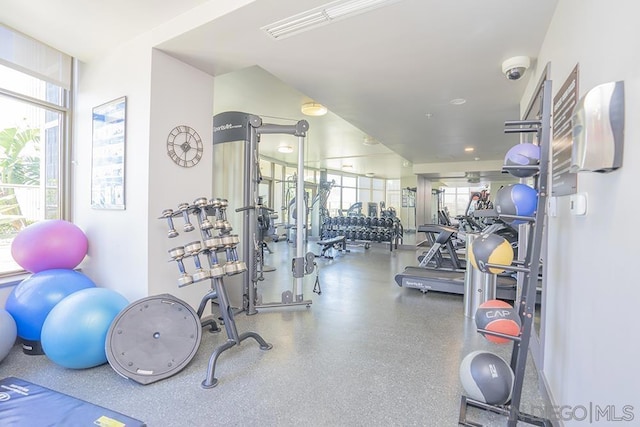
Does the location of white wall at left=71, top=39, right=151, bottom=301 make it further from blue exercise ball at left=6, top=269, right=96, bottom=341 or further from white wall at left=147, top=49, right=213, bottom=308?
blue exercise ball at left=6, top=269, right=96, bottom=341

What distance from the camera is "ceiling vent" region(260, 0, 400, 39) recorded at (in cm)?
220

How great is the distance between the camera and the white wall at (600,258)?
3.45 ft

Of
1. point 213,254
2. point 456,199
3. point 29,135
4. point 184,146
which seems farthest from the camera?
point 456,199

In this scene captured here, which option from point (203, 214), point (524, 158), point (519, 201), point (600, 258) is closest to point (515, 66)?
point (524, 158)

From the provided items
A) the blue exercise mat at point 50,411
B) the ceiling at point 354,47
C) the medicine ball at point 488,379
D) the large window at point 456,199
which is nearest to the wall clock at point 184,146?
the ceiling at point 354,47

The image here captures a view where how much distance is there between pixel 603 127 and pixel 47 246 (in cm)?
411

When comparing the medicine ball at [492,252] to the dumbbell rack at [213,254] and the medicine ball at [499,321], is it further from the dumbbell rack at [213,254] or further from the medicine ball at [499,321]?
the dumbbell rack at [213,254]

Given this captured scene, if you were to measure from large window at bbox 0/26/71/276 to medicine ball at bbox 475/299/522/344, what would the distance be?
437 centimetres

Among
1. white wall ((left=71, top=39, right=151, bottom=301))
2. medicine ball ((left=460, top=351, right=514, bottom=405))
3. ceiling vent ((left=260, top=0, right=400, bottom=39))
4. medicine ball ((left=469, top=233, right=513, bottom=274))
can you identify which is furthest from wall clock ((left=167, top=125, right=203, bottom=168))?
medicine ball ((left=460, top=351, right=514, bottom=405))

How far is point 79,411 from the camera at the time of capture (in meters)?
1.79

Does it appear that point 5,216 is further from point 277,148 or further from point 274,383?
point 277,148

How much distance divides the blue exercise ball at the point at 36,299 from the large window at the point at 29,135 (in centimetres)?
74

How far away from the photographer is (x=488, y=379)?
182 centimetres

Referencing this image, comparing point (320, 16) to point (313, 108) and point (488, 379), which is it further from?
point (488, 379)
